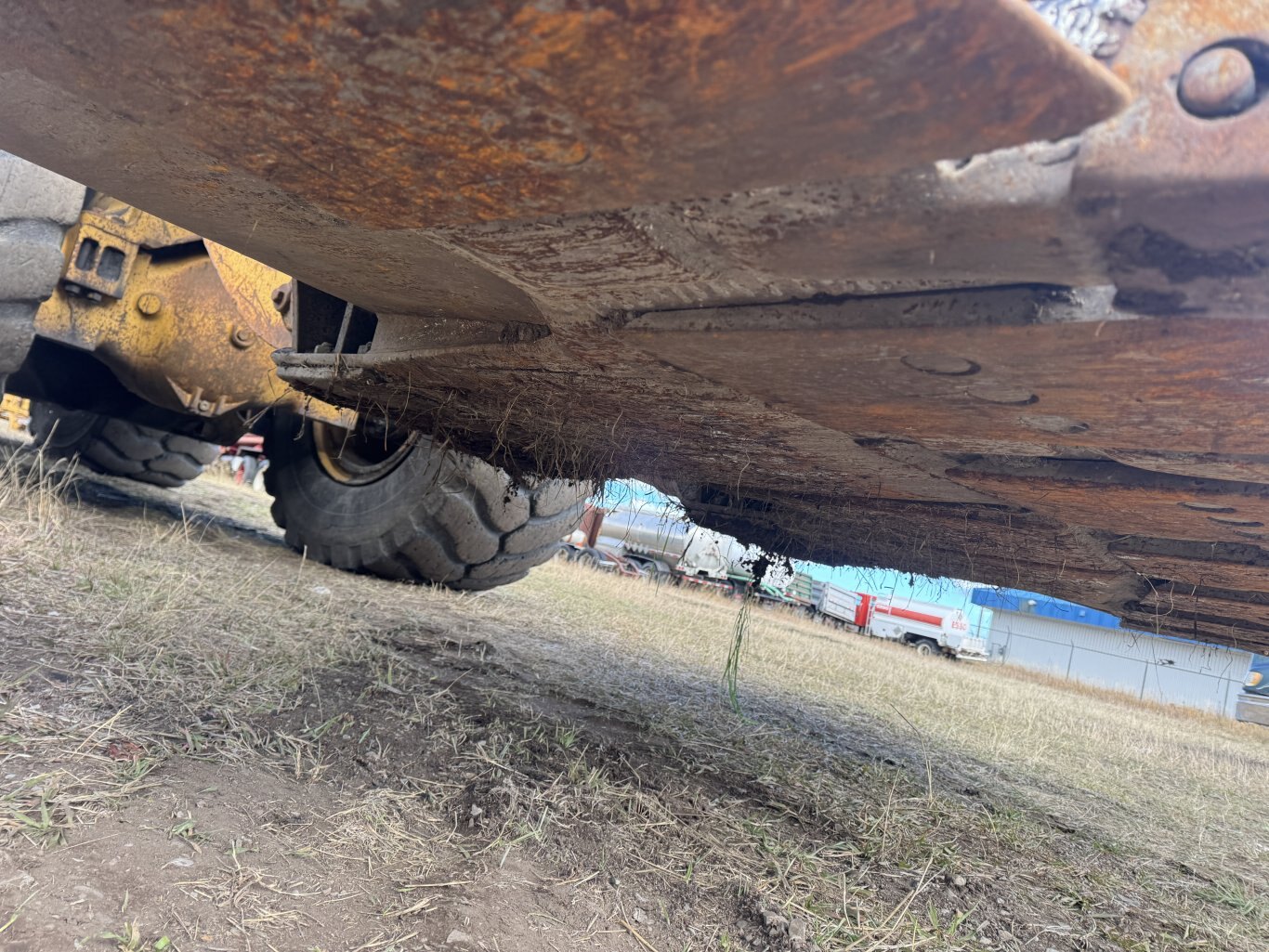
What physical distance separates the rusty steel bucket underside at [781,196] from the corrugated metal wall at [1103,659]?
1518cm

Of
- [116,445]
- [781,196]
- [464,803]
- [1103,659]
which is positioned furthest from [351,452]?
[1103,659]

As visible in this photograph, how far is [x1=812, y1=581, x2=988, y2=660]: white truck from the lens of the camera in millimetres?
17094

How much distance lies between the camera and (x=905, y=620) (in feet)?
58.3

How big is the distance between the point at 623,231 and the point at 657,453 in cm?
136

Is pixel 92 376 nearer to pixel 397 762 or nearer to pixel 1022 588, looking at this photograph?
pixel 397 762

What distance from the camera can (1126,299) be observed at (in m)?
0.86

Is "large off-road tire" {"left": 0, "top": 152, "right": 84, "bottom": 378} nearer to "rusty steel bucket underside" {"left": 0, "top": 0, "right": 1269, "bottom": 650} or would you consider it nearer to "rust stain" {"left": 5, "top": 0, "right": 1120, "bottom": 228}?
"rusty steel bucket underside" {"left": 0, "top": 0, "right": 1269, "bottom": 650}

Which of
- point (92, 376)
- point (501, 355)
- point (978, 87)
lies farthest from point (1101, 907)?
point (92, 376)

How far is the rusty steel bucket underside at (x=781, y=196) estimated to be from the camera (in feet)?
2.12

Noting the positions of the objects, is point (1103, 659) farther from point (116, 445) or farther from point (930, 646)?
point (116, 445)

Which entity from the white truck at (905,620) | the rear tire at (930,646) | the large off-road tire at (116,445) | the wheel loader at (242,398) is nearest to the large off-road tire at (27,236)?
the wheel loader at (242,398)

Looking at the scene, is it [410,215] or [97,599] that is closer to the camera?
[410,215]

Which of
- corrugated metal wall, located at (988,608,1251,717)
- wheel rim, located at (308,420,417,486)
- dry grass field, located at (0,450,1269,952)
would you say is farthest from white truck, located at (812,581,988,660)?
wheel rim, located at (308,420,417,486)

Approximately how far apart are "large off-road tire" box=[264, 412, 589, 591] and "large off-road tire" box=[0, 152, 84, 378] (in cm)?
123
